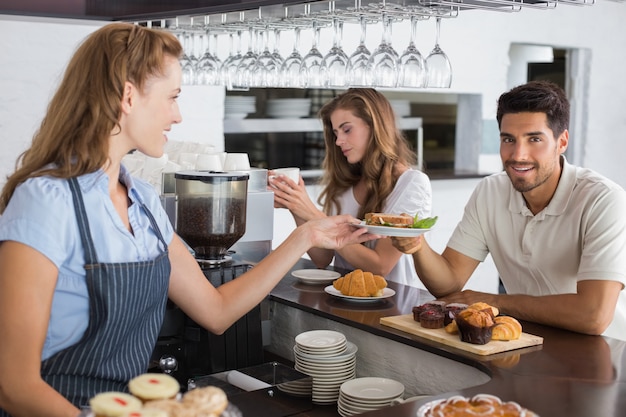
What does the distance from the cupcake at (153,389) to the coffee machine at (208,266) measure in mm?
1118

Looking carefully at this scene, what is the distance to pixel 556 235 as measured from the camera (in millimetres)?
2938

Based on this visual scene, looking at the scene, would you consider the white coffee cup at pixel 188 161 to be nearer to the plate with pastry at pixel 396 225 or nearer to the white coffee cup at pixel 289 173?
the white coffee cup at pixel 289 173

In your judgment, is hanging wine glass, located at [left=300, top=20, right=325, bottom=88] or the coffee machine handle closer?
the coffee machine handle

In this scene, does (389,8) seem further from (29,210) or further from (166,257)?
(29,210)

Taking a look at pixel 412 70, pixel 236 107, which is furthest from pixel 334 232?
pixel 236 107

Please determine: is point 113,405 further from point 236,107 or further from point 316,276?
point 236,107

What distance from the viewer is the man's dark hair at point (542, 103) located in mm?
2924

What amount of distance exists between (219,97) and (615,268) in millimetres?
3278

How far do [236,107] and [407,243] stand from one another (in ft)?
10.8

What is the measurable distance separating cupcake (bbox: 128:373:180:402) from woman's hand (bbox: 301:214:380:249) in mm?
1131

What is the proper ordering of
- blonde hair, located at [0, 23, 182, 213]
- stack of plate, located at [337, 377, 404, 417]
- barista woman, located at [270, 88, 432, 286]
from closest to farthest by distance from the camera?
1. blonde hair, located at [0, 23, 182, 213]
2. stack of plate, located at [337, 377, 404, 417]
3. barista woman, located at [270, 88, 432, 286]

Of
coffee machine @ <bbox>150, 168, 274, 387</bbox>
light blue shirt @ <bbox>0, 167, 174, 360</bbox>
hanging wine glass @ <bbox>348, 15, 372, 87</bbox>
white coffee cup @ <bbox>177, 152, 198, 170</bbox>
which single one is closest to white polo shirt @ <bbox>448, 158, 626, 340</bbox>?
hanging wine glass @ <bbox>348, 15, 372, 87</bbox>

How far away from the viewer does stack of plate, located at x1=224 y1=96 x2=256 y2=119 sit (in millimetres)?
5867

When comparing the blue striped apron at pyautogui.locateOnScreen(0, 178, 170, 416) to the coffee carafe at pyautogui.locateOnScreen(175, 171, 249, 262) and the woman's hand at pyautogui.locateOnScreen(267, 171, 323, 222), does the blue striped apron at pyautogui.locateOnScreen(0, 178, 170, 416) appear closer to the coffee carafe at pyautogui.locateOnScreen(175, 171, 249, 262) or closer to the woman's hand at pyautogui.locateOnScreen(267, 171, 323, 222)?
the coffee carafe at pyautogui.locateOnScreen(175, 171, 249, 262)
